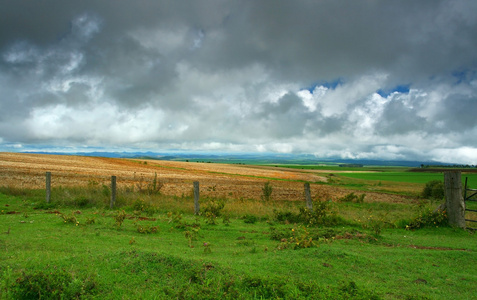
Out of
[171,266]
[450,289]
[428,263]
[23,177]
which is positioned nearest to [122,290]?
[171,266]

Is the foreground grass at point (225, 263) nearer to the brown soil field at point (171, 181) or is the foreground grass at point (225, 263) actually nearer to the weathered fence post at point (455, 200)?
the weathered fence post at point (455, 200)

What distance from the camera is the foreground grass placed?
5.12 m

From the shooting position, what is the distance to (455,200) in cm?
1259

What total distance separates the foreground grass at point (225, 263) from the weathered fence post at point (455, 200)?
1.05 metres

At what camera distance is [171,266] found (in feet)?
19.3

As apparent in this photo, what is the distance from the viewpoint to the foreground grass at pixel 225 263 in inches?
202

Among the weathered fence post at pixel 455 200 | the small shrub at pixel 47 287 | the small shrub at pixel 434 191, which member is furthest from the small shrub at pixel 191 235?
the small shrub at pixel 434 191

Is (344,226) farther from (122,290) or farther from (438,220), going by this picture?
(122,290)

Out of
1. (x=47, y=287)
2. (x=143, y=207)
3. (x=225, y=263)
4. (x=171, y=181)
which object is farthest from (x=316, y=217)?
(x=171, y=181)

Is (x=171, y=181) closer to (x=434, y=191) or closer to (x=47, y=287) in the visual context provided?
(x=47, y=287)

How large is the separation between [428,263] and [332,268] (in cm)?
307

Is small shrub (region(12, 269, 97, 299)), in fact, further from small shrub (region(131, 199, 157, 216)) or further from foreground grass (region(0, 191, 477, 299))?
small shrub (region(131, 199, 157, 216))

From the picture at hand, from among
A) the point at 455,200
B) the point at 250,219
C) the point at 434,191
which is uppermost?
the point at 455,200

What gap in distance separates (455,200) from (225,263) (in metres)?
11.8
